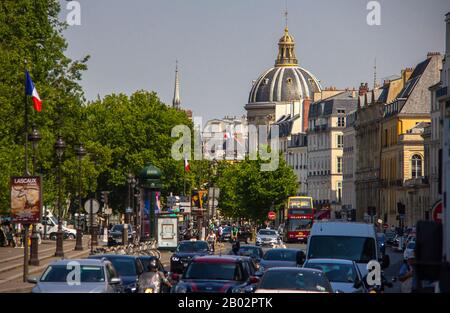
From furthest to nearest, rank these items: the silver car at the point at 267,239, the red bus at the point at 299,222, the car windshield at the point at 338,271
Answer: the red bus at the point at 299,222 < the silver car at the point at 267,239 < the car windshield at the point at 338,271

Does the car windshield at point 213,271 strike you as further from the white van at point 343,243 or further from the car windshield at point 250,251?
the car windshield at point 250,251

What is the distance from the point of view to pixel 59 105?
87312mm

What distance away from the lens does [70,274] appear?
30.4 metres

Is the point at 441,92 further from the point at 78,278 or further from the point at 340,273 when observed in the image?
the point at 78,278

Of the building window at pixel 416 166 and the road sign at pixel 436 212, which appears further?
the building window at pixel 416 166

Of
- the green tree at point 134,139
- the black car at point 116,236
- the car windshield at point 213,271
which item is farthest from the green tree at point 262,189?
the car windshield at point 213,271

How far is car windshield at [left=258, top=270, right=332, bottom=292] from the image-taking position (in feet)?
93.8

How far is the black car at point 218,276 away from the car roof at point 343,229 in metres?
7.07

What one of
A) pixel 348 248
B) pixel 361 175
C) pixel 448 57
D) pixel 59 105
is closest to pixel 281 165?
pixel 361 175

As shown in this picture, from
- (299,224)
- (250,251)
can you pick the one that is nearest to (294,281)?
(250,251)

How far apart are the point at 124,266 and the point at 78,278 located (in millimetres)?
6102

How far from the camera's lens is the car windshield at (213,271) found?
32.0 meters
